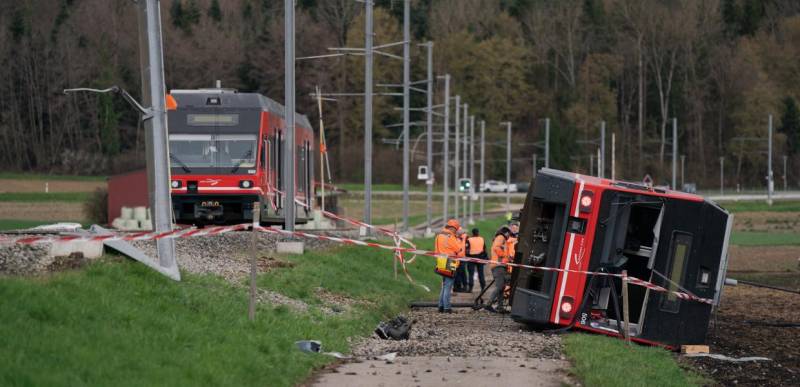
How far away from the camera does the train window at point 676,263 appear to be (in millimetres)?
19031

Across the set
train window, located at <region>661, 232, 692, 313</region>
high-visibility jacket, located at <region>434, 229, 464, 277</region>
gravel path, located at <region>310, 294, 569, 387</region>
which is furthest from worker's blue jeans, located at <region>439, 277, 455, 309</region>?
train window, located at <region>661, 232, 692, 313</region>

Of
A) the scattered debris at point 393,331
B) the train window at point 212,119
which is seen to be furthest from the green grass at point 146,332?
the train window at point 212,119

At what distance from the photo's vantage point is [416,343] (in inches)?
678

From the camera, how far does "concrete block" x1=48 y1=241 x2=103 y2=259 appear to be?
16516mm

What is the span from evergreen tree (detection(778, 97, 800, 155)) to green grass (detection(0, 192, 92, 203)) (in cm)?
7924

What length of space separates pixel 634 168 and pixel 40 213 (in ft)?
278

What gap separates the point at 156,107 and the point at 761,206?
88.9 meters

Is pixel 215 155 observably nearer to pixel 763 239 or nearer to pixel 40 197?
pixel 40 197

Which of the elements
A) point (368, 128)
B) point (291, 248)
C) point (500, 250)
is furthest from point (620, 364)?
point (368, 128)

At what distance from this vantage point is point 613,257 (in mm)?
19125

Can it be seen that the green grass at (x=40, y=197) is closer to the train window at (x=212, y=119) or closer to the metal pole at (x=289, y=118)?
the train window at (x=212, y=119)

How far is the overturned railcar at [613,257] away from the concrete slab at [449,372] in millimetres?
3267

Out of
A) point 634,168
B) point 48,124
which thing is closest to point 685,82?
point 634,168

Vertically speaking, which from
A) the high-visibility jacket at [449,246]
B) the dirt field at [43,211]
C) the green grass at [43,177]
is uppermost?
the high-visibility jacket at [449,246]
